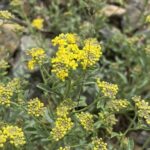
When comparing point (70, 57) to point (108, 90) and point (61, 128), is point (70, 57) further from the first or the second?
point (61, 128)

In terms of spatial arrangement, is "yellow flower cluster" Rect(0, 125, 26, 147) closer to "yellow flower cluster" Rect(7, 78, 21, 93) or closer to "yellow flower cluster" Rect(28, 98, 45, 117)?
"yellow flower cluster" Rect(28, 98, 45, 117)

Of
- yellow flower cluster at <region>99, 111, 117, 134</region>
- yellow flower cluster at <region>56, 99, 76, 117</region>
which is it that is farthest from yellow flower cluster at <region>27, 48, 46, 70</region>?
yellow flower cluster at <region>99, 111, 117, 134</region>

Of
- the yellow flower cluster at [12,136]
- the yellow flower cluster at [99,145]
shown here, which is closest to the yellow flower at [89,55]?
the yellow flower cluster at [99,145]

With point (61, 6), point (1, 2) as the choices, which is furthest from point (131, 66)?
point (1, 2)

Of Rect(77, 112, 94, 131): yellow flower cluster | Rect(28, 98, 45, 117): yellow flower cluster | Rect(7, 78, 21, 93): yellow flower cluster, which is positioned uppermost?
Rect(7, 78, 21, 93): yellow flower cluster

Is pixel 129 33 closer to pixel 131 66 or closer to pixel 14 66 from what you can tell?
pixel 131 66

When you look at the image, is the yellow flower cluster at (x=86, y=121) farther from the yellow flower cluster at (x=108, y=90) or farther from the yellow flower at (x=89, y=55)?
the yellow flower at (x=89, y=55)
